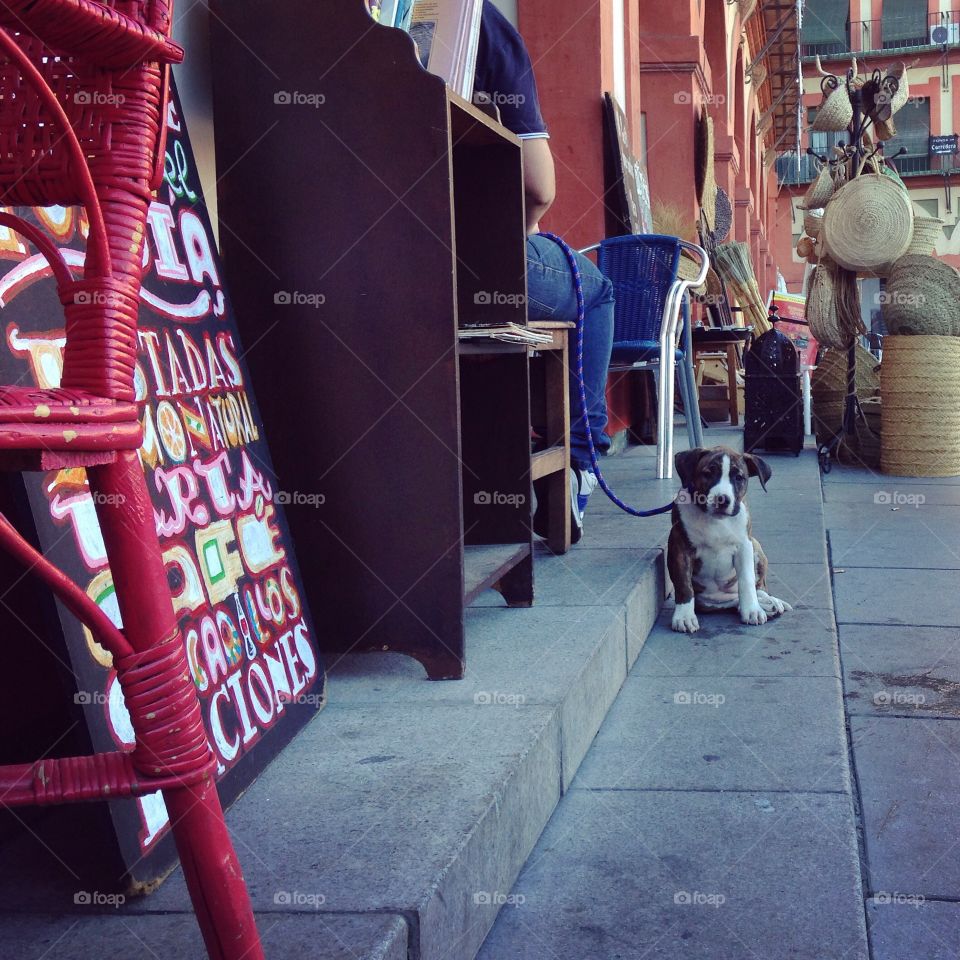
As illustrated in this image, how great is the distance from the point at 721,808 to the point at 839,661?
1.10 meters

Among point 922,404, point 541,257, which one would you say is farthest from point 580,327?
point 922,404

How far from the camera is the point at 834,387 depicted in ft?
24.5

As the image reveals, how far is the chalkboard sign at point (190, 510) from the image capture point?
1364mm

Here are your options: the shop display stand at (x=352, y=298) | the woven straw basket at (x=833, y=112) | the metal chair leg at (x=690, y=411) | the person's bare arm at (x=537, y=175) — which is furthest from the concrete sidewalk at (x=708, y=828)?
the woven straw basket at (x=833, y=112)

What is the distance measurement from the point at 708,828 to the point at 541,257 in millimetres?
1736

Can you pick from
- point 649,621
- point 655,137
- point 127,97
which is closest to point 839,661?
point 649,621

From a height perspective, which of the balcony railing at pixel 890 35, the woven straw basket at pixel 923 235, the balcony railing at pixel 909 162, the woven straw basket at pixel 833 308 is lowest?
the woven straw basket at pixel 833 308

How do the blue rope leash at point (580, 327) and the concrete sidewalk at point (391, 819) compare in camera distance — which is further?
the blue rope leash at point (580, 327)

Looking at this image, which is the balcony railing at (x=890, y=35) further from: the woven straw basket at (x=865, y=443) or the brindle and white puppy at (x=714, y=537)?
the brindle and white puppy at (x=714, y=537)

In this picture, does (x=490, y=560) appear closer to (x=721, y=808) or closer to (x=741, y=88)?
(x=721, y=808)

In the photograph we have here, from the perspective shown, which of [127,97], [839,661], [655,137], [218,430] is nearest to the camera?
[127,97]

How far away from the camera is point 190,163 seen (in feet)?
6.68

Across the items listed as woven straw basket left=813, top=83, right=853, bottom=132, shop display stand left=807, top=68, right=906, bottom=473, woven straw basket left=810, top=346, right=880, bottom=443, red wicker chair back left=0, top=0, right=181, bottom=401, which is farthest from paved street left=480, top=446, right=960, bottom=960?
woven straw basket left=813, top=83, right=853, bottom=132

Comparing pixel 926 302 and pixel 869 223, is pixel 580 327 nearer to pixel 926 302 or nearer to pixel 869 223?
pixel 926 302
